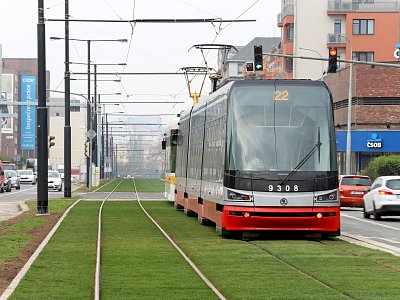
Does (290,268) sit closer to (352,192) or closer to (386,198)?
(386,198)

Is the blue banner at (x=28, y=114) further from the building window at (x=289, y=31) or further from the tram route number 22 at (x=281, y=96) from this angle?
the tram route number 22 at (x=281, y=96)

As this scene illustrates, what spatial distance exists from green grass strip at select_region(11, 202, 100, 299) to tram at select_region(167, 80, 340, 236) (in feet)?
10.6

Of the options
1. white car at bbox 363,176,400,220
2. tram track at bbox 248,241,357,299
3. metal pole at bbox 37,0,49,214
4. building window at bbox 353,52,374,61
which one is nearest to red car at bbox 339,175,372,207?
white car at bbox 363,176,400,220

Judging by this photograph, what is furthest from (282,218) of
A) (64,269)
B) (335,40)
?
(335,40)

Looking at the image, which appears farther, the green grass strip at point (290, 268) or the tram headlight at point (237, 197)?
the tram headlight at point (237, 197)

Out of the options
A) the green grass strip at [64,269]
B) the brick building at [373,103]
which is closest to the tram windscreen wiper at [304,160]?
the green grass strip at [64,269]

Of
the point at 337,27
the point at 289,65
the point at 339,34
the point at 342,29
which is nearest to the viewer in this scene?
the point at 339,34

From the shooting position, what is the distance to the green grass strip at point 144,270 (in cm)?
1369

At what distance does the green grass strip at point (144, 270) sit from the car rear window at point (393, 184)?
38.2 feet

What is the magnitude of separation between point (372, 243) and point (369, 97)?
56.3m

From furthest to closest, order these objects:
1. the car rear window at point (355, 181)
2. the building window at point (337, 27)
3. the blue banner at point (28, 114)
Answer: the blue banner at point (28, 114)
the building window at point (337, 27)
the car rear window at point (355, 181)

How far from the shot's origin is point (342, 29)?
333ft

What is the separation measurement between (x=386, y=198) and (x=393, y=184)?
0.66m

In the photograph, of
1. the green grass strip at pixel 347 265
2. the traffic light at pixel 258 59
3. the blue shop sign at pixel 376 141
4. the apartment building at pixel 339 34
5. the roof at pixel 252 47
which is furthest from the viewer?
the roof at pixel 252 47
